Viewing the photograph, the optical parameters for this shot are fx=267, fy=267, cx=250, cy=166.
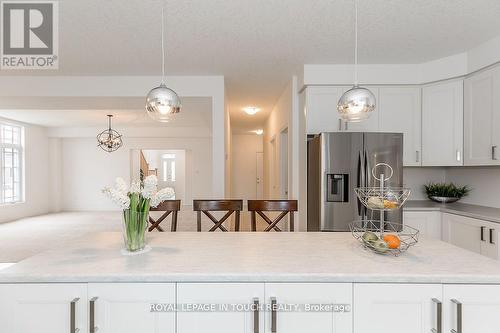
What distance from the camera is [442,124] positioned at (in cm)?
324

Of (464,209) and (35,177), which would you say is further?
(35,177)

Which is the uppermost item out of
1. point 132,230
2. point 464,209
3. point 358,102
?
point 358,102

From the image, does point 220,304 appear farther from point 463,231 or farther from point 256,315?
point 463,231

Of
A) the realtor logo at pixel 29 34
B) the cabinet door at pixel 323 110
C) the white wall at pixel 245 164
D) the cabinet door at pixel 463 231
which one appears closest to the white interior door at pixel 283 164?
the cabinet door at pixel 323 110

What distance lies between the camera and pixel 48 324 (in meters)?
1.18

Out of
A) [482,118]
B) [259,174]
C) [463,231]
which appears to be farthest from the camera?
[259,174]

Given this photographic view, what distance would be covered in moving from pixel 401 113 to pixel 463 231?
150 centimetres

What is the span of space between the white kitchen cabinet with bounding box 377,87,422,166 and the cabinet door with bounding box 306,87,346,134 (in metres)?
0.54

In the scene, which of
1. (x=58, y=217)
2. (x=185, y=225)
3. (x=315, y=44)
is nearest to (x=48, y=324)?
(x=315, y=44)

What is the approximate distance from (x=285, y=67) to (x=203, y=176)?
6054mm

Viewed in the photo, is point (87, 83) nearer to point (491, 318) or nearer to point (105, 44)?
point (105, 44)

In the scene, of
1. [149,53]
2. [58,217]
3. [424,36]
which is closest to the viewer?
[424,36]

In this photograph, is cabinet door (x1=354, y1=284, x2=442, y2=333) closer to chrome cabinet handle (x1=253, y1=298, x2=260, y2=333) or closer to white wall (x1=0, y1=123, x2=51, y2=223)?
chrome cabinet handle (x1=253, y1=298, x2=260, y2=333)

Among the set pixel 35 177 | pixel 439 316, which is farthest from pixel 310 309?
pixel 35 177
